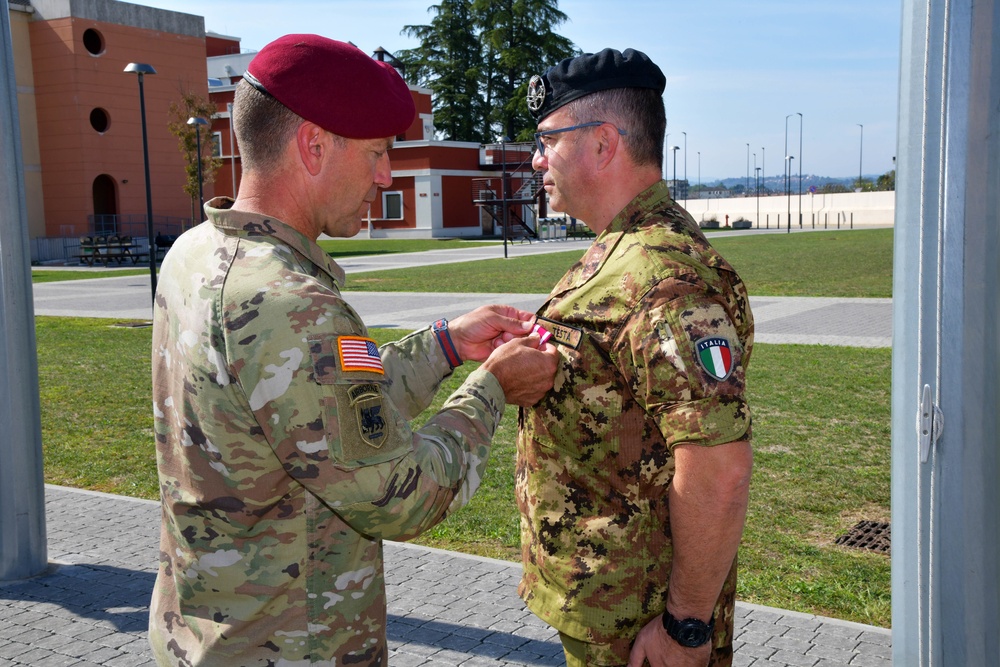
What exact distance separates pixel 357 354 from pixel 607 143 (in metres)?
1.10

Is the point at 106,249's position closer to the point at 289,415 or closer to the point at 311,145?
the point at 311,145

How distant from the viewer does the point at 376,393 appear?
2.04 metres

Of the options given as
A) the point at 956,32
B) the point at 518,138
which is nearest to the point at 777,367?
the point at 956,32

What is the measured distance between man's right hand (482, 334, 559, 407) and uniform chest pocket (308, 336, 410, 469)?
0.53m

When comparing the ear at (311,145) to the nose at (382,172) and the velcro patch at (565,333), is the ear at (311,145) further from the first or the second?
the velcro patch at (565,333)

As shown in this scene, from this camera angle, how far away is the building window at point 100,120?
4372 cm

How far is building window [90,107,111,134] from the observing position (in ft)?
143

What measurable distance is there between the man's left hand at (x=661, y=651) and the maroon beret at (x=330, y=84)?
4.65 feet

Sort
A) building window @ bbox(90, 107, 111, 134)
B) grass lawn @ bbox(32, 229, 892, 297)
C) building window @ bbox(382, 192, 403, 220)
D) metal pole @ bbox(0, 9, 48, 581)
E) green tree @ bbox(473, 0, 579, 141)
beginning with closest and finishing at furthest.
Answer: metal pole @ bbox(0, 9, 48, 581) < grass lawn @ bbox(32, 229, 892, 297) < building window @ bbox(90, 107, 111, 134) < building window @ bbox(382, 192, 403, 220) < green tree @ bbox(473, 0, 579, 141)

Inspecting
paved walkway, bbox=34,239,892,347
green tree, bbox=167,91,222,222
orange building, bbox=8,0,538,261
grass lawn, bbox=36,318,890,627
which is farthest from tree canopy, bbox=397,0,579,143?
grass lawn, bbox=36,318,890,627

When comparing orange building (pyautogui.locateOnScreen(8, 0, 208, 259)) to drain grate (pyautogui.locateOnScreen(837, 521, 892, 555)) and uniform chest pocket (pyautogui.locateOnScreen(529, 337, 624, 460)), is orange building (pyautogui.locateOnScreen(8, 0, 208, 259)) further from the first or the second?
uniform chest pocket (pyautogui.locateOnScreen(529, 337, 624, 460))

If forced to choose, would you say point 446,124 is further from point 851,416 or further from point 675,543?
point 675,543

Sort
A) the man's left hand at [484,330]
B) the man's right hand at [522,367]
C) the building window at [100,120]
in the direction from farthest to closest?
the building window at [100,120] → the man's left hand at [484,330] → the man's right hand at [522,367]

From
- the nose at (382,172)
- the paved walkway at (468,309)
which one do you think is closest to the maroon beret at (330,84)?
the nose at (382,172)
